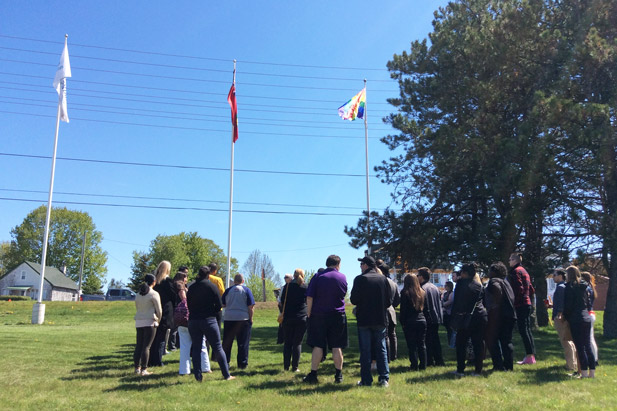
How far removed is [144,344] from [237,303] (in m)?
1.71

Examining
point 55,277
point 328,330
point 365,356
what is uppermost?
point 55,277

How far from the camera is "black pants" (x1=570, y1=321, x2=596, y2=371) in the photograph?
7.75 meters

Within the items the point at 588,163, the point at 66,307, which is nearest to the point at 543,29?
the point at 588,163

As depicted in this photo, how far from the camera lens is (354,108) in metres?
28.1

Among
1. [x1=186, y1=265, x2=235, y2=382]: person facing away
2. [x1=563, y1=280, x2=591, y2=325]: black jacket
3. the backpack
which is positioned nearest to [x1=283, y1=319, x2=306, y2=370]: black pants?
[x1=186, y1=265, x2=235, y2=382]: person facing away

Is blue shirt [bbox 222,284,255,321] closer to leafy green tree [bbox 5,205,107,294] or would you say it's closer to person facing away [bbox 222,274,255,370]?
person facing away [bbox 222,274,255,370]

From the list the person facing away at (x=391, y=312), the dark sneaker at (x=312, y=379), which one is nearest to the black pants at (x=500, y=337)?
the person facing away at (x=391, y=312)

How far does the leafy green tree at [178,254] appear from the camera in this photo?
70.8 metres

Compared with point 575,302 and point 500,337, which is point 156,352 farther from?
point 575,302

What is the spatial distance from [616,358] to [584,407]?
5.89m

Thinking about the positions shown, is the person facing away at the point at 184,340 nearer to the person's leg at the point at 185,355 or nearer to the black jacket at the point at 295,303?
the person's leg at the point at 185,355

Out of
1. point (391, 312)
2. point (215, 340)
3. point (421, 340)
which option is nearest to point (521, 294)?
point (421, 340)

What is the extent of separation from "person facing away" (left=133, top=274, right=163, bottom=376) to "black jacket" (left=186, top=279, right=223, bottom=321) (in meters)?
0.87

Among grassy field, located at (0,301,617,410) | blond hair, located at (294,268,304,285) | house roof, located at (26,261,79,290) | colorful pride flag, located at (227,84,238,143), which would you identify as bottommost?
grassy field, located at (0,301,617,410)
